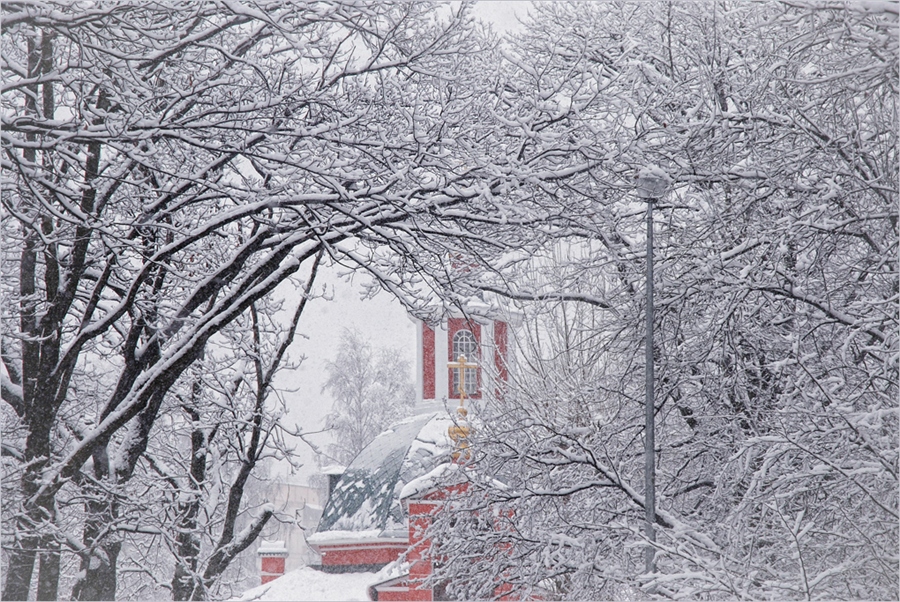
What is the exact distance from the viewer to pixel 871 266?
8641 mm

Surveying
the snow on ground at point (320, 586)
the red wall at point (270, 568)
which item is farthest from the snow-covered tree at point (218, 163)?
the red wall at point (270, 568)

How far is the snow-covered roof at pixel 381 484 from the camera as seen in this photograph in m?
27.6

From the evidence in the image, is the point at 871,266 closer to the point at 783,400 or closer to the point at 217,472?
the point at 783,400

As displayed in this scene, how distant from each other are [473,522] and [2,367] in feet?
17.6

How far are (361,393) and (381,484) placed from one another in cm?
1143

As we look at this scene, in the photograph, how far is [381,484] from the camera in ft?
95.4

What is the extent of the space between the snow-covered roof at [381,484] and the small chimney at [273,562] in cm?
294

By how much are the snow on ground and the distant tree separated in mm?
9649

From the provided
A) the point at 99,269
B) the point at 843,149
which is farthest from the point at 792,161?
the point at 99,269

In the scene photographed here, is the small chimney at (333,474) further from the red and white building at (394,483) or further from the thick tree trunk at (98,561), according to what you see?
the thick tree trunk at (98,561)

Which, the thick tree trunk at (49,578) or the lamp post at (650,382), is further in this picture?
the thick tree trunk at (49,578)

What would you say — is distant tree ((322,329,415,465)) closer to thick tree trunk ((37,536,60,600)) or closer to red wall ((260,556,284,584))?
red wall ((260,556,284,584))

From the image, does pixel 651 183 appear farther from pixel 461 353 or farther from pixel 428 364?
pixel 428 364

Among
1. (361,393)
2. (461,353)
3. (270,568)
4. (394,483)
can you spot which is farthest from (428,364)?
(270,568)
